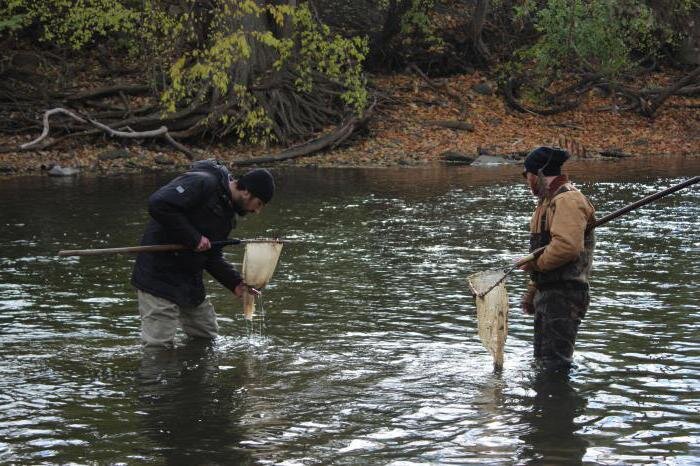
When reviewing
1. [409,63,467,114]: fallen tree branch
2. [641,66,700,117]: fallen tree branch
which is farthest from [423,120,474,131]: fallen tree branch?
[641,66,700,117]: fallen tree branch

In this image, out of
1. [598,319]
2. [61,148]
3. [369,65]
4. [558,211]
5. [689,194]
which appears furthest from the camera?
[369,65]

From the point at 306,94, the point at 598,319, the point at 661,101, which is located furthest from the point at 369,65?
the point at 598,319

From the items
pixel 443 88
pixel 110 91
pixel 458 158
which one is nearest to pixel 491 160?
pixel 458 158

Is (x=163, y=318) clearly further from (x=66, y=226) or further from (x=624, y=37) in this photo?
(x=624, y=37)

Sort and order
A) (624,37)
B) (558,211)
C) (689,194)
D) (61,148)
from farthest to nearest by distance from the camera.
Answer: (624,37) → (61,148) → (689,194) → (558,211)

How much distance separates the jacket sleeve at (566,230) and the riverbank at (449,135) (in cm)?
1804

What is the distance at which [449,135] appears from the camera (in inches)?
1145

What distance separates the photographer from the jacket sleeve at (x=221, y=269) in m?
8.37

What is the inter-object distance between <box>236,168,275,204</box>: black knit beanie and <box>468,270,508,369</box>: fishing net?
1627mm

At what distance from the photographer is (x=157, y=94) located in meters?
27.5

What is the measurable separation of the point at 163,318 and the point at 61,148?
61.3ft

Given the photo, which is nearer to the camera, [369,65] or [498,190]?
[498,190]

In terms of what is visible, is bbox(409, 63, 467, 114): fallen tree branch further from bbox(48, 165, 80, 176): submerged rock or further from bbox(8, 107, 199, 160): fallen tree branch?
bbox(48, 165, 80, 176): submerged rock

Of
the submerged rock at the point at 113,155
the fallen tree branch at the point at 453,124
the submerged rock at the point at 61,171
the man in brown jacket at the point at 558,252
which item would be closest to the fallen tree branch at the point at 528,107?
the fallen tree branch at the point at 453,124
